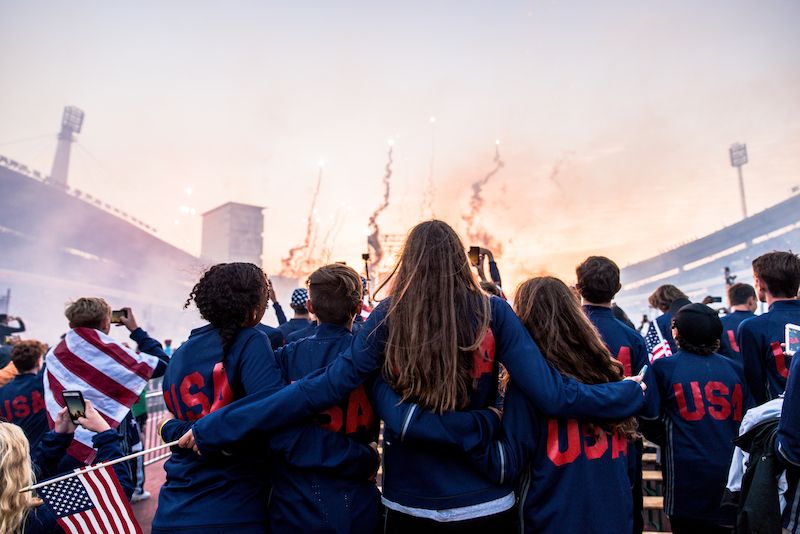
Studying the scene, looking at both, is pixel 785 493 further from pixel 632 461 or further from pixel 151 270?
pixel 151 270

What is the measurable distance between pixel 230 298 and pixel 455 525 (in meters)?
1.38

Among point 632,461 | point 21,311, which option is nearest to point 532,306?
point 632,461

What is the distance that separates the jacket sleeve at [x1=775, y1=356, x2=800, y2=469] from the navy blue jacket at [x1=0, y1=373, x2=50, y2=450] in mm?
4631

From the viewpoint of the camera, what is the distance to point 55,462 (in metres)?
2.64

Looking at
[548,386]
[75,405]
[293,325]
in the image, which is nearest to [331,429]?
[548,386]

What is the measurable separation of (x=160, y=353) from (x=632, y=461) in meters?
3.26

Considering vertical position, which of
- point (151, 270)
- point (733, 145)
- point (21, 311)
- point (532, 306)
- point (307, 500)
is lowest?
point (307, 500)

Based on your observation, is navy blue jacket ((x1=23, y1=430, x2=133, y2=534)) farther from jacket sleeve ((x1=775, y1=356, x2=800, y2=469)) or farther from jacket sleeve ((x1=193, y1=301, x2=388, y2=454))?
jacket sleeve ((x1=775, y1=356, x2=800, y2=469))

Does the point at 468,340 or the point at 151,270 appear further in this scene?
the point at 151,270

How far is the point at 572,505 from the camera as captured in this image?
6.26 ft

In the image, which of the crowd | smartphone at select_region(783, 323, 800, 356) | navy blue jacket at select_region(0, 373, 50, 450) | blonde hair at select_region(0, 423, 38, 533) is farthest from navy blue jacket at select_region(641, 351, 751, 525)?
navy blue jacket at select_region(0, 373, 50, 450)

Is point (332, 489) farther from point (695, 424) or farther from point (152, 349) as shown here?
point (152, 349)

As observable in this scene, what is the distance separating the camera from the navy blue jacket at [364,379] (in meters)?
1.87

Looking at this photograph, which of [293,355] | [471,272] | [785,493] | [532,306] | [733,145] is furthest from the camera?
[733,145]
